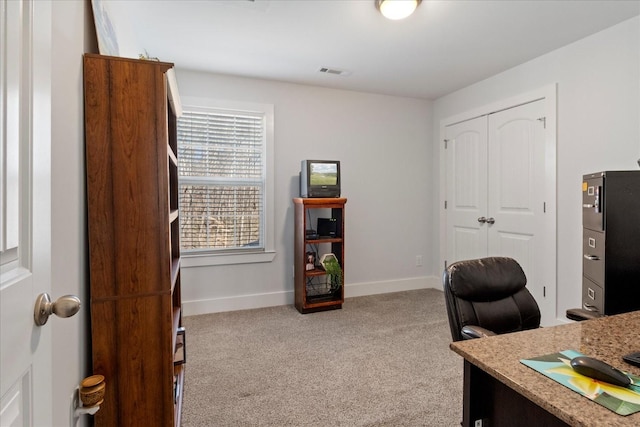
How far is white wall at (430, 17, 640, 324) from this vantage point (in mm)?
2568

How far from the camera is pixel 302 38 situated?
2.82m

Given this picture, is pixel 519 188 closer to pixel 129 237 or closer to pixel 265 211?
pixel 265 211

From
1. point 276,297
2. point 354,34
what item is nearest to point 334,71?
point 354,34

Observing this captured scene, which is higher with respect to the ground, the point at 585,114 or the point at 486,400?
the point at 585,114

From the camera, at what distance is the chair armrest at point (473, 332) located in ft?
4.55

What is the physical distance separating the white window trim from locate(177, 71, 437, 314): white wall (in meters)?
0.07

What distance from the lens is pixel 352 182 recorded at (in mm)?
4238

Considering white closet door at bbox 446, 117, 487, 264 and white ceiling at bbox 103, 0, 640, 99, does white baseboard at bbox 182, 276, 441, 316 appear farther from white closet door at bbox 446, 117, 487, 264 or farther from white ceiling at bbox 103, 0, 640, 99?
white ceiling at bbox 103, 0, 640, 99

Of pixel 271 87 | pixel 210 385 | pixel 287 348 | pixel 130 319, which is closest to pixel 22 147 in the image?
pixel 130 319

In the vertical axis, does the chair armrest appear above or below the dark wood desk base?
above

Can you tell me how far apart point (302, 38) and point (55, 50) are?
6.83 feet

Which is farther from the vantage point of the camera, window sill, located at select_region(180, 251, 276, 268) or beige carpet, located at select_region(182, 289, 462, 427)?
window sill, located at select_region(180, 251, 276, 268)

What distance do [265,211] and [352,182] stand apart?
3.84ft

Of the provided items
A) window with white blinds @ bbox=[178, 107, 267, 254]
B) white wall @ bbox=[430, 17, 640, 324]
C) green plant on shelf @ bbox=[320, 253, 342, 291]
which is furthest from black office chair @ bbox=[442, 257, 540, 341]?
window with white blinds @ bbox=[178, 107, 267, 254]
